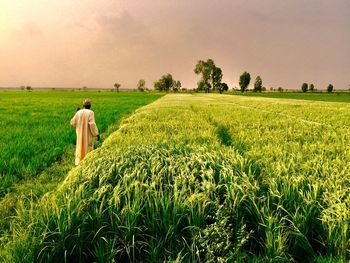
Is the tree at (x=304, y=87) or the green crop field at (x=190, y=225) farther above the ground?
the tree at (x=304, y=87)

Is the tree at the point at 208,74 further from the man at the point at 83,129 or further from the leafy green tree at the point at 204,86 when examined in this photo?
the man at the point at 83,129

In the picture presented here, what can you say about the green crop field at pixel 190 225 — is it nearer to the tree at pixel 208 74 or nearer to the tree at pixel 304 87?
the tree at pixel 208 74

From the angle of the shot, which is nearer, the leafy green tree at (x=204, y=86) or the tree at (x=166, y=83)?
the leafy green tree at (x=204, y=86)

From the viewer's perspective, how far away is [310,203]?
3.00m

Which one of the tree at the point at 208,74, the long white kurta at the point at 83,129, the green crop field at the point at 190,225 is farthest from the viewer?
the tree at the point at 208,74

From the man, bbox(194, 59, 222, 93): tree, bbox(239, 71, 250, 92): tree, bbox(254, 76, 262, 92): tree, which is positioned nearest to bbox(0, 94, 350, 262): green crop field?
the man

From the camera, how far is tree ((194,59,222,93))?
410 ft

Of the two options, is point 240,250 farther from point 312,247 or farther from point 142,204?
point 142,204

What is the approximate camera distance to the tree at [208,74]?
410ft

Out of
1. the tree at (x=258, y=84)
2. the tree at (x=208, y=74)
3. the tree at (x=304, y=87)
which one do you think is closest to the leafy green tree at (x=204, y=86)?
the tree at (x=208, y=74)

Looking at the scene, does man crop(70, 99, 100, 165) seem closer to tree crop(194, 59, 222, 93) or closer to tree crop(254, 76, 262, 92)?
tree crop(194, 59, 222, 93)

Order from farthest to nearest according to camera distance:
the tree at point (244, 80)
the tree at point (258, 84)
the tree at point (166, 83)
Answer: the tree at point (166, 83) → the tree at point (258, 84) → the tree at point (244, 80)

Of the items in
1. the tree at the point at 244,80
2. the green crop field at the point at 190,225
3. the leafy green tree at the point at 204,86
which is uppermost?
the tree at the point at 244,80

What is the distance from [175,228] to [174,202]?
0.27 meters
